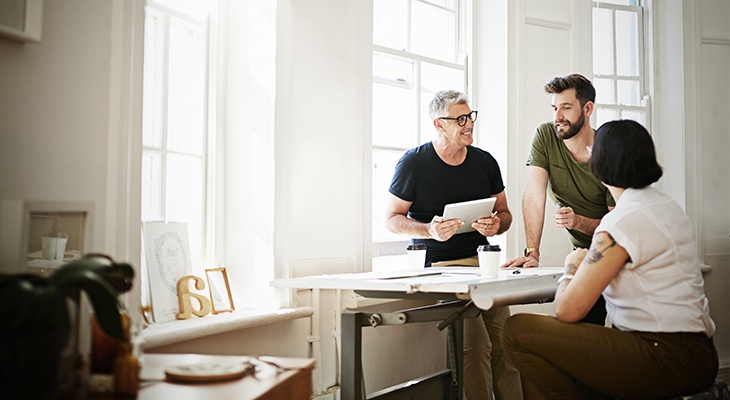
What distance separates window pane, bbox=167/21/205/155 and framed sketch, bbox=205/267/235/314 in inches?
19.0

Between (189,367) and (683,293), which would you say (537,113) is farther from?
(189,367)

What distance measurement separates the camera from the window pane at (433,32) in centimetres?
404

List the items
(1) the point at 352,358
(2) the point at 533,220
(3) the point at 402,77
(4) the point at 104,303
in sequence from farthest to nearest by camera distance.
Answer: (3) the point at 402,77 < (2) the point at 533,220 < (1) the point at 352,358 < (4) the point at 104,303

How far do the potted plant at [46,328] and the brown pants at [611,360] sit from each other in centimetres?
148

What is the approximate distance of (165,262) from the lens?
2572 millimetres

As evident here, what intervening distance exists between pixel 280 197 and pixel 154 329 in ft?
2.55

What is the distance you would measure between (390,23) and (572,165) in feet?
4.08

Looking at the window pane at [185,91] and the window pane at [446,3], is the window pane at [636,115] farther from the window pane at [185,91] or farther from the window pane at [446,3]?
the window pane at [185,91]

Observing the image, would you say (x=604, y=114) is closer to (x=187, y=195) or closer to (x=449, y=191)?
(x=449, y=191)

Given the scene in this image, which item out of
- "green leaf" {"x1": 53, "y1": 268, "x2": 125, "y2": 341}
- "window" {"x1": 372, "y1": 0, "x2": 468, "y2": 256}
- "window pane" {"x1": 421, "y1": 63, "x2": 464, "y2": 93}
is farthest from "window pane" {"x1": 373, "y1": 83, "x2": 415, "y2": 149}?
"green leaf" {"x1": 53, "y1": 268, "x2": 125, "y2": 341}

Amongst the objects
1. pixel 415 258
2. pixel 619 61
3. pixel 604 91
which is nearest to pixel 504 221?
pixel 415 258

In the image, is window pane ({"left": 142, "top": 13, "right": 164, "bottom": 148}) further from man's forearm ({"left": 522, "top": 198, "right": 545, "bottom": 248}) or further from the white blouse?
man's forearm ({"left": 522, "top": 198, "right": 545, "bottom": 248})

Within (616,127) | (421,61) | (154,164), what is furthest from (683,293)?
(421,61)

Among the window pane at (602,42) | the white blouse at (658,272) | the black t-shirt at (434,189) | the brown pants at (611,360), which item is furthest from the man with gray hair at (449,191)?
the window pane at (602,42)
